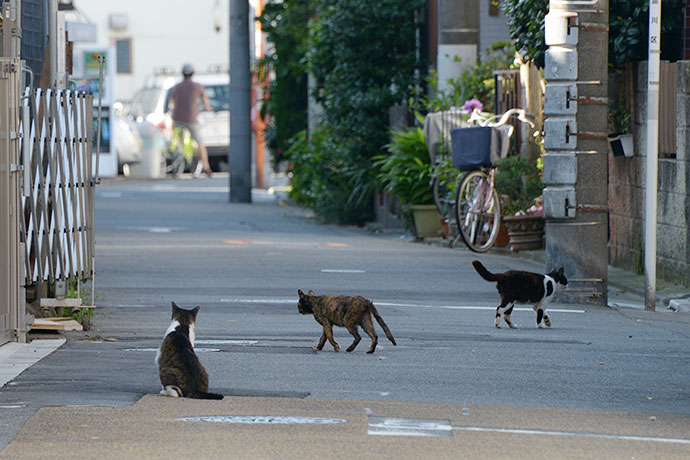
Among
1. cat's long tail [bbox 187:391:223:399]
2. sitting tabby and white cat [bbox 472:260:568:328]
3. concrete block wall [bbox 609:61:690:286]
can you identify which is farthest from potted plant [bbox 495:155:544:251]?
cat's long tail [bbox 187:391:223:399]

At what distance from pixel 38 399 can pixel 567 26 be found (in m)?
6.18

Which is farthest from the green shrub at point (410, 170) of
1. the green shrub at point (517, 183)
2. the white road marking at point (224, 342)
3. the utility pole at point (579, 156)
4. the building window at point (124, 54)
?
the building window at point (124, 54)

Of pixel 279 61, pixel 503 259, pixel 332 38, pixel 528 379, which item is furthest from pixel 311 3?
pixel 528 379

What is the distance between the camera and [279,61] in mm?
29109

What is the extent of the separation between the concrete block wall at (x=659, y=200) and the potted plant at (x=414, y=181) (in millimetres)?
4303

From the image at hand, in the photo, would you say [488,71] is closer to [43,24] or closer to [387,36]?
[387,36]

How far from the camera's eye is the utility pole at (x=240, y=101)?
28750 millimetres

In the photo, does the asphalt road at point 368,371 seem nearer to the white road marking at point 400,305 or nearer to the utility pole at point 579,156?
the white road marking at point 400,305

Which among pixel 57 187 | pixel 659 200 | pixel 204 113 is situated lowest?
pixel 659 200

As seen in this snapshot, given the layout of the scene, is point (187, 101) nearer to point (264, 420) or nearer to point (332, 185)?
point (332, 185)

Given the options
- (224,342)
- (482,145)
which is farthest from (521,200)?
(224,342)

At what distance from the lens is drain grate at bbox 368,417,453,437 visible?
22.0ft

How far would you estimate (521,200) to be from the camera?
1694 cm

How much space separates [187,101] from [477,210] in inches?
734
